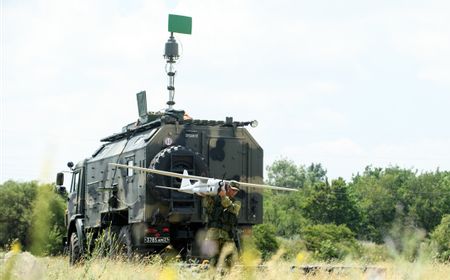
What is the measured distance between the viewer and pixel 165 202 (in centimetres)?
1608

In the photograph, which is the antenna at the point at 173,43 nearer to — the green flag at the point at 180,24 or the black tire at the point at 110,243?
the green flag at the point at 180,24

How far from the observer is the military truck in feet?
52.6

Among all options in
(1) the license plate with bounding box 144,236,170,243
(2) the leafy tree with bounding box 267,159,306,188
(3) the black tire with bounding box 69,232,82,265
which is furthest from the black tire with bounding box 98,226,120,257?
(2) the leafy tree with bounding box 267,159,306,188

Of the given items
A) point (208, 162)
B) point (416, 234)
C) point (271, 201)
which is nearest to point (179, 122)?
point (208, 162)

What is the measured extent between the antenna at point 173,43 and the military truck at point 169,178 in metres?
7.71

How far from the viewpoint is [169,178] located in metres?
16.0

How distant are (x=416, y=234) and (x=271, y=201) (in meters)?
70.0

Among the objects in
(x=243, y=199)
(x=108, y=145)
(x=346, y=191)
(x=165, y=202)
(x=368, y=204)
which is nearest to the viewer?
(x=165, y=202)

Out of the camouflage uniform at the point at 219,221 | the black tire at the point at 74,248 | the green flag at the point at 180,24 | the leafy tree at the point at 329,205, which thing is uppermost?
the green flag at the point at 180,24

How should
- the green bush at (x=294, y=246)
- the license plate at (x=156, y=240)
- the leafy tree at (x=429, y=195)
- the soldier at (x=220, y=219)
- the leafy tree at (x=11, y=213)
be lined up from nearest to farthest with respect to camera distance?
the leafy tree at (x=11, y=213)
the green bush at (x=294, y=246)
the soldier at (x=220, y=219)
the license plate at (x=156, y=240)
the leafy tree at (x=429, y=195)

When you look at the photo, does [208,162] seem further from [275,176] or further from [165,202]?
[275,176]

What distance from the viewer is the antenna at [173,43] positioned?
26.3 metres

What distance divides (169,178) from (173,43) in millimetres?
12109

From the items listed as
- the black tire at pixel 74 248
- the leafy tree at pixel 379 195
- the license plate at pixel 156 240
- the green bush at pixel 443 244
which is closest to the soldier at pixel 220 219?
the green bush at pixel 443 244
